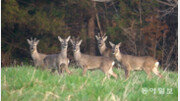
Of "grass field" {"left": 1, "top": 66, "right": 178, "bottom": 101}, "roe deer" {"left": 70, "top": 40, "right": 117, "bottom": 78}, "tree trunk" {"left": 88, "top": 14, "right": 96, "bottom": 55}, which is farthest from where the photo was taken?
"tree trunk" {"left": 88, "top": 14, "right": 96, "bottom": 55}

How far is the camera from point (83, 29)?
770 inches

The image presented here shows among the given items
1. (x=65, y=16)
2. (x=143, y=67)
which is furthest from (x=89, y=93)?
(x=65, y=16)

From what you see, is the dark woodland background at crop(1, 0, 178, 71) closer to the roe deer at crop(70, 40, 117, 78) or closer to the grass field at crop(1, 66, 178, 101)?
the roe deer at crop(70, 40, 117, 78)

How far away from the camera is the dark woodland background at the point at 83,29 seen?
1742 cm

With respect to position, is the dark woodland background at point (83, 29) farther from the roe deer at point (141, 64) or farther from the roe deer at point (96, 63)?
the roe deer at point (96, 63)

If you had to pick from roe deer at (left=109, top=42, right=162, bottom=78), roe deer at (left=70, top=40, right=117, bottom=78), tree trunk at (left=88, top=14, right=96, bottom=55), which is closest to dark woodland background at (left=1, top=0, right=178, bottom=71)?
tree trunk at (left=88, top=14, right=96, bottom=55)

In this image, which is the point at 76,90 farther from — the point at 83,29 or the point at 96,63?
the point at 83,29

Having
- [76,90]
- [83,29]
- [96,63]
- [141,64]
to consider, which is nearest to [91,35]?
[83,29]

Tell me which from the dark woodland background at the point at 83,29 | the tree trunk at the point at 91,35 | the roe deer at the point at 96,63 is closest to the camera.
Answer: the roe deer at the point at 96,63

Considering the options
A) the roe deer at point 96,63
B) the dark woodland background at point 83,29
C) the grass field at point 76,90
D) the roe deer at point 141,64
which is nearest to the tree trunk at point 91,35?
the dark woodland background at point 83,29

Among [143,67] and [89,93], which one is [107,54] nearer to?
[143,67]

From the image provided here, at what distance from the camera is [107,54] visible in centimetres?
1481

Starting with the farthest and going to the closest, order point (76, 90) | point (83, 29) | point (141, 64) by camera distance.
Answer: point (83, 29)
point (141, 64)
point (76, 90)

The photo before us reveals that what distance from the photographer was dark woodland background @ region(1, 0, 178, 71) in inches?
686
